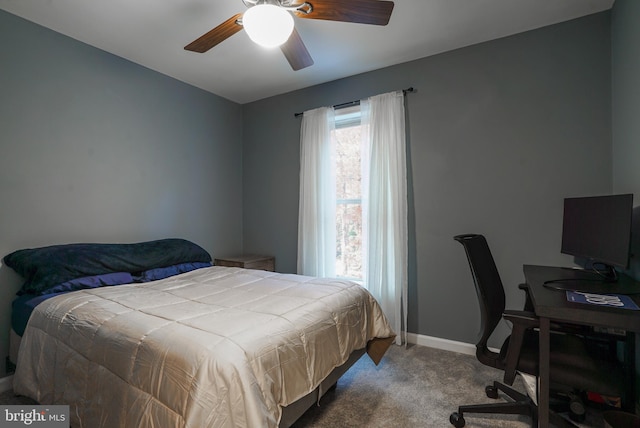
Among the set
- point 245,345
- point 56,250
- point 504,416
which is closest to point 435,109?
point 504,416

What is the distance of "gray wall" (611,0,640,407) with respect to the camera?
70.1 inches

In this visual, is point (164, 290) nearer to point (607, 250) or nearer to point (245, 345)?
point (245, 345)

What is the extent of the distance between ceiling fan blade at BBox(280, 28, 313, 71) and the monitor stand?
2123 millimetres

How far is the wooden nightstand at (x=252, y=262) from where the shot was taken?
3.43 meters

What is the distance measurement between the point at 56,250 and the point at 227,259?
5.29ft

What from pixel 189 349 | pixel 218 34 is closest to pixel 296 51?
pixel 218 34

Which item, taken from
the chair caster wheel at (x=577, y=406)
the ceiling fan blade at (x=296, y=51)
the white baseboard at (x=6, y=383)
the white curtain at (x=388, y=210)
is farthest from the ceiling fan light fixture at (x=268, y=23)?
the white baseboard at (x=6, y=383)

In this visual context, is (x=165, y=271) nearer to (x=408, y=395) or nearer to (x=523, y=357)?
(x=408, y=395)

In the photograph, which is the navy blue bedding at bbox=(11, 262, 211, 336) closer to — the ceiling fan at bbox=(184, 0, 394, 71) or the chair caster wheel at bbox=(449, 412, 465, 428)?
the ceiling fan at bbox=(184, 0, 394, 71)

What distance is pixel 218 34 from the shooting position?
6.37ft

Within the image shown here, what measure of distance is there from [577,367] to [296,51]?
95.5 inches

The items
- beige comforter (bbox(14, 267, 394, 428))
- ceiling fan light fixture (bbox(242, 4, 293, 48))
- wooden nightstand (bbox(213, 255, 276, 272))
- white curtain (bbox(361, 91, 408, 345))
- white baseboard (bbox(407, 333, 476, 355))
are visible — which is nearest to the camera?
beige comforter (bbox(14, 267, 394, 428))

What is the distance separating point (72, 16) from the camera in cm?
222

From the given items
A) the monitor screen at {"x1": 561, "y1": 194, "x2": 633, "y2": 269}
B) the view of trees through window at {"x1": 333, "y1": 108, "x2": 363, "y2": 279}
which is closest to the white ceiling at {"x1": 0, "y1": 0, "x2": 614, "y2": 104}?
the view of trees through window at {"x1": 333, "y1": 108, "x2": 363, "y2": 279}
